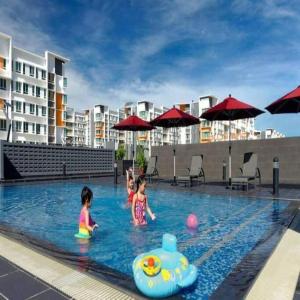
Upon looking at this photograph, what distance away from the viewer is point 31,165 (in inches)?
848

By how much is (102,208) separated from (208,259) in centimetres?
564

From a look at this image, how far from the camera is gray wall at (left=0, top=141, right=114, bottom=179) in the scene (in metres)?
20.0

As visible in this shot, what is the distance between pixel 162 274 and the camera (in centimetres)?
277

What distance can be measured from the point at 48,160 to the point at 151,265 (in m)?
21.7

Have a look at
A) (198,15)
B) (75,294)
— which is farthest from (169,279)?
(198,15)

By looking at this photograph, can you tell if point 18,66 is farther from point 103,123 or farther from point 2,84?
point 103,123

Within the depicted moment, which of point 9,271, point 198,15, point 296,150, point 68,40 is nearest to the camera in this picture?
point 9,271

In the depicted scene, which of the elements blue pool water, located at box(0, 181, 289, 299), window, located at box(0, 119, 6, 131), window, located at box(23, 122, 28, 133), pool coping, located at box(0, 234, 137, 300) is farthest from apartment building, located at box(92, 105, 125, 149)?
pool coping, located at box(0, 234, 137, 300)

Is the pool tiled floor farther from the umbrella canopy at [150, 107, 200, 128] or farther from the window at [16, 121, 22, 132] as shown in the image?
the window at [16, 121, 22, 132]

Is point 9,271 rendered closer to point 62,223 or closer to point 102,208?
point 62,223

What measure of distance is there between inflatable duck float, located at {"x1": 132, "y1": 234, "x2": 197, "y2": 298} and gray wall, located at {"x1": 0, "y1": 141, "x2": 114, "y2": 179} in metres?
18.7

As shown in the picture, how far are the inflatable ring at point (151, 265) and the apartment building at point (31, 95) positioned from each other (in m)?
45.8

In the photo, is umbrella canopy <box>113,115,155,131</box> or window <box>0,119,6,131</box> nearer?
umbrella canopy <box>113,115,155,131</box>

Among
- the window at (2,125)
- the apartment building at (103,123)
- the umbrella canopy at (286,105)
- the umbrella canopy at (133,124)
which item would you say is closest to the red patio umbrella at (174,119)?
the umbrella canopy at (133,124)
